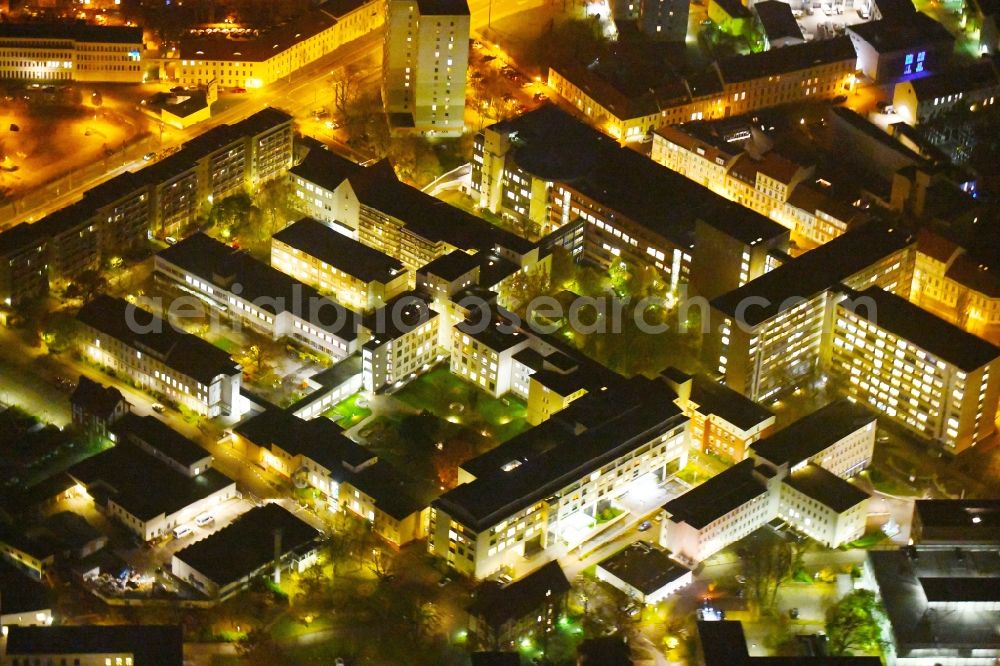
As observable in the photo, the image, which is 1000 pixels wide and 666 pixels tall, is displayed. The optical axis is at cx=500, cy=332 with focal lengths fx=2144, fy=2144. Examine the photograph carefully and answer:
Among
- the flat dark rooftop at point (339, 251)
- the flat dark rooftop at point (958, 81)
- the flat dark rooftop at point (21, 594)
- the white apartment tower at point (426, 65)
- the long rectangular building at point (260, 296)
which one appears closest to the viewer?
the flat dark rooftop at point (21, 594)

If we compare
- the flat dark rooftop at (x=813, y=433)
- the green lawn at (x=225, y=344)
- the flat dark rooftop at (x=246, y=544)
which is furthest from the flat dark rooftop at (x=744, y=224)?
the flat dark rooftop at (x=246, y=544)

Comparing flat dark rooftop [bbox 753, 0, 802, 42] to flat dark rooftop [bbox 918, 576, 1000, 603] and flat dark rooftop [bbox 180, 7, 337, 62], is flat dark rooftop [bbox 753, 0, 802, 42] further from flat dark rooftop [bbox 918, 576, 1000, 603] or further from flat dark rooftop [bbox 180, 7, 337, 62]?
flat dark rooftop [bbox 918, 576, 1000, 603]

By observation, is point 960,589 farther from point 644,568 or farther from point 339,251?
point 339,251

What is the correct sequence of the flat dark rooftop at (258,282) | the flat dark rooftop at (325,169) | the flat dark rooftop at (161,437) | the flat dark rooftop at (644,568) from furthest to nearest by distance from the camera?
the flat dark rooftop at (325,169) < the flat dark rooftop at (258,282) < the flat dark rooftop at (161,437) < the flat dark rooftop at (644,568)

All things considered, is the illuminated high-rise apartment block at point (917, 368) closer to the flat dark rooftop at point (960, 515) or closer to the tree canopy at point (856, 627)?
the flat dark rooftop at point (960, 515)

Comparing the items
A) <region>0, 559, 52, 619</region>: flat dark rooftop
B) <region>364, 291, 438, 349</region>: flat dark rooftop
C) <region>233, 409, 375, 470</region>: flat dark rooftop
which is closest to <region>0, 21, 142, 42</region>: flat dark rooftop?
<region>364, 291, 438, 349</region>: flat dark rooftop

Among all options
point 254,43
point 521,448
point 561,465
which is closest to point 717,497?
point 561,465

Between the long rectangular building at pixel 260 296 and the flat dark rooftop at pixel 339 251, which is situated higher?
the flat dark rooftop at pixel 339 251
